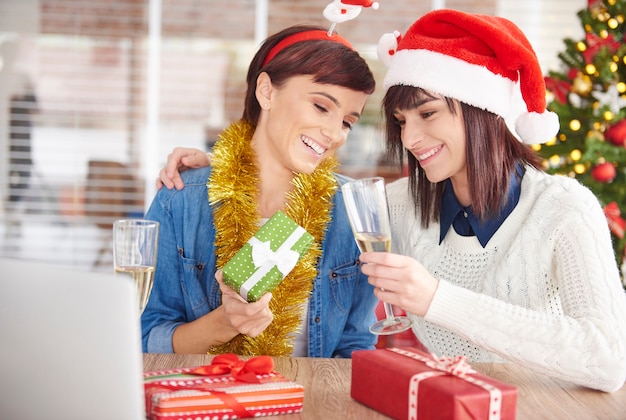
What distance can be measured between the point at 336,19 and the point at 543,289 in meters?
0.96

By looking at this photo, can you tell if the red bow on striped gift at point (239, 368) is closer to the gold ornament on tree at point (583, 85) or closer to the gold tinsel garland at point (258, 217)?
the gold tinsel garland at point (258, 217)

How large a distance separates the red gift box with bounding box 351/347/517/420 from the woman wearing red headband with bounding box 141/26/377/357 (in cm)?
81

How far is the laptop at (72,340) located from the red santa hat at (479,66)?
1320 millimetres

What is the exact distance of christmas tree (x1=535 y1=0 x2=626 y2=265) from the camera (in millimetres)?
3516

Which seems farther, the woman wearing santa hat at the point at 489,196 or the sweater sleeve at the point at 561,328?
the woman wearing santa hat at the point at 489,196

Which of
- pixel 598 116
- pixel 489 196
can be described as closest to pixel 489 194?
pixel 489 196

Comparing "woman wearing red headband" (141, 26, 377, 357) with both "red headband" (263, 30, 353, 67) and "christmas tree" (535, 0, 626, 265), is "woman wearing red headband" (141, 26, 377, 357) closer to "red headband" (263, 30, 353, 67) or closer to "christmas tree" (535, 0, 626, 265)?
"red headband" (263, 30, 353, 67)

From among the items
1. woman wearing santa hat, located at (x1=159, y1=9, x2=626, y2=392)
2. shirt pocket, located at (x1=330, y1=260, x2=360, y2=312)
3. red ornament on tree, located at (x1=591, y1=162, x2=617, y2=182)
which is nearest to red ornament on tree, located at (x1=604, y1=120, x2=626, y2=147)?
red ornament on tree, located at (x1=591, y1=162, x2=617, y2=182)

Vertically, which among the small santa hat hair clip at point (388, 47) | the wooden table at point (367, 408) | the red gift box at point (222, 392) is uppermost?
the small santa hat hair clip at point (388, 47)

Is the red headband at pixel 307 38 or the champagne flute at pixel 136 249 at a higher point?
the red headband at pixel 307 38

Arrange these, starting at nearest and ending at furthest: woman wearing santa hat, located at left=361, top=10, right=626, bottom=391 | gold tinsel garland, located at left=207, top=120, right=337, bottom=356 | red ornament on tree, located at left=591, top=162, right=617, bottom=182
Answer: woman wearing santa hat, located at left=361, top=10, right=626, bottom=391 → gold tinsel garland, located at left=207, top=120, right=337, bottom=356 → red ornament on tree, located at left=591, top=162, right=617, bottom=182

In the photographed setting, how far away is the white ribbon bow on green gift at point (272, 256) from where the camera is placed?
1.55m

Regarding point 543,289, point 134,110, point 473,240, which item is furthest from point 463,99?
point 134,110

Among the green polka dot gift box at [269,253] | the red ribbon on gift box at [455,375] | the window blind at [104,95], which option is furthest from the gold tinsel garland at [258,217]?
the window blind at [104,95]
